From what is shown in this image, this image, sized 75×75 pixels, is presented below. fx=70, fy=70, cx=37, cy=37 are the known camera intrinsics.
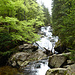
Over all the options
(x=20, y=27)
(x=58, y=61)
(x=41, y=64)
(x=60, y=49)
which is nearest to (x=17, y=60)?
(x=41, y=64)

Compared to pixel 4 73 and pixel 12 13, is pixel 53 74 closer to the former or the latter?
pixel 4 73

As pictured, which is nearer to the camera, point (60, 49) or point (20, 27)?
point (20, 27)

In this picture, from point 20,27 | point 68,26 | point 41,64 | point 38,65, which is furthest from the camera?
point 20,27

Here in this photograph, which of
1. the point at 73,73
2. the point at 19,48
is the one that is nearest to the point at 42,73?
the point at 73,73

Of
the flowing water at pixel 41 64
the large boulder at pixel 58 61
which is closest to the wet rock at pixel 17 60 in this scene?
the flowing water at pixel 41 64

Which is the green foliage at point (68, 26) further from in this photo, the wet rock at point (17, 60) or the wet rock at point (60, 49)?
the wet rock at point (17, 60)

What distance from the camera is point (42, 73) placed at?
7352 millimetres

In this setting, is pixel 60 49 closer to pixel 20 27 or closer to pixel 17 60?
pixel 17 60

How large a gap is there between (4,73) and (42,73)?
3934mm

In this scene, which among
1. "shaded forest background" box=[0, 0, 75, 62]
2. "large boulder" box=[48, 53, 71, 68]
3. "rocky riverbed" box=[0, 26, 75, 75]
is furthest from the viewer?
"large boulder" box=[48, 53, 71, 68]

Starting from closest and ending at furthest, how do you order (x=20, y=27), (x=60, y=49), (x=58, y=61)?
(x=58, y=61), (x=20, y=27), (x=60, y=49)

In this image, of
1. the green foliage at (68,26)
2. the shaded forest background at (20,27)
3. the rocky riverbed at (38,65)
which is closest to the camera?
the rocky riverbed at (38,65)

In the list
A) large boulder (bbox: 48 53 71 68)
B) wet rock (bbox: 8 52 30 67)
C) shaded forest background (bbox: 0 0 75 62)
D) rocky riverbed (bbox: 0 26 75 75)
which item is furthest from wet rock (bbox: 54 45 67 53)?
wet rock (bbox: 8 52 30 67)

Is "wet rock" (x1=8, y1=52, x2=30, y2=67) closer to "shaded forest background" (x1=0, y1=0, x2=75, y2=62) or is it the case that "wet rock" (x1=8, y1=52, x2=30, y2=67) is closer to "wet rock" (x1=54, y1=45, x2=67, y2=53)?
"shaded forest background" (x1=0, y1=0, x2=75, y2=62)
